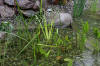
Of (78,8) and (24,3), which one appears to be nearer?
(24,3)

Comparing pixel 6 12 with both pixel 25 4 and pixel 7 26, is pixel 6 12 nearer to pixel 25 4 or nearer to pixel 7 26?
pixel 25 4

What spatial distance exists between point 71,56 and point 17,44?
85 cm

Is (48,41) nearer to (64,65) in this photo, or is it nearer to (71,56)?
(71,56)

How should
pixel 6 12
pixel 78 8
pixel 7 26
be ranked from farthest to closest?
1. pixel 78 8
2. pixel 6 12
3. pixel 7 26

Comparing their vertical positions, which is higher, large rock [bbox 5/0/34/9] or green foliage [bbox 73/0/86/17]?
large rock [bbox 5/0/34/9]

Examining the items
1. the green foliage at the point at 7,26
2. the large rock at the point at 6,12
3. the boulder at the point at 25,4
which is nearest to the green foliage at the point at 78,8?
the boulder at the point at 25,4

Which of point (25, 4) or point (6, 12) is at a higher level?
point (25, 4)

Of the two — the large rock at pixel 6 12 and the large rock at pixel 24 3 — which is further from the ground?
the large rock at pixel 24 3

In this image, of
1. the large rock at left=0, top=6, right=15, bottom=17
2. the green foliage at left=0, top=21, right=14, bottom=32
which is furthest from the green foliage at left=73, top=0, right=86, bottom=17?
the green foliage at left=0, top=21, right=14, bottom=32

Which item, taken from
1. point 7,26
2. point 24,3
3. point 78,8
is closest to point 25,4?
point 24,3

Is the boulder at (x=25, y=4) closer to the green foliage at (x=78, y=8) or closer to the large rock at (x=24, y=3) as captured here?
the large rock at (x=24, y=3)

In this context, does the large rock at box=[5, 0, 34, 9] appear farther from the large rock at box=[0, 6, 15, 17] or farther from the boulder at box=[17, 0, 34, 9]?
the large rock at box=[0, 6, 15, 17]

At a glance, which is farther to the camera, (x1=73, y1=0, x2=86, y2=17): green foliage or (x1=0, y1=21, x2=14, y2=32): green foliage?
(x1=73, y1=0, x2=86, y2=17): green foliage

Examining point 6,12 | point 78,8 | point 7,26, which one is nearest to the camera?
point 7,26
